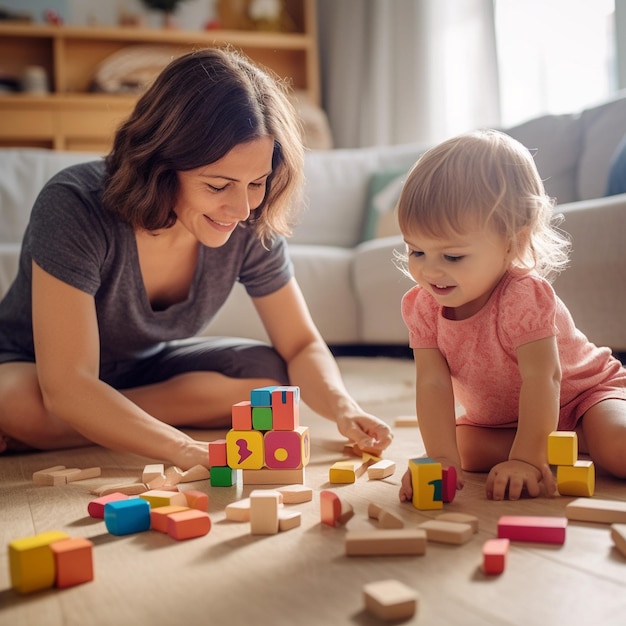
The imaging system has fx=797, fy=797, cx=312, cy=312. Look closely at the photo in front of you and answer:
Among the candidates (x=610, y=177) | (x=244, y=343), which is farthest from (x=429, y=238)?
(x=610, y=177)

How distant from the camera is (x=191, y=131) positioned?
54.2 inches

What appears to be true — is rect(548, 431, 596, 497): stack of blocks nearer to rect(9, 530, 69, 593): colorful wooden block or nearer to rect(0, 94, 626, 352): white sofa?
rect(9, 530, 69, 593): colorful wooden block

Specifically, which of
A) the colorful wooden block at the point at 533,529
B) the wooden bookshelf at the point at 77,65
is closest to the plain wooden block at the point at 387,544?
the colorful wooden block at the point at 533,529

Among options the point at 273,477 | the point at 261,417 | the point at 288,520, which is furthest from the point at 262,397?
the point at 288,520

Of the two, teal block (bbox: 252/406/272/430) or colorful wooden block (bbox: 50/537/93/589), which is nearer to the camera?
colorful wooden block (bbox: 50/537/93/589)

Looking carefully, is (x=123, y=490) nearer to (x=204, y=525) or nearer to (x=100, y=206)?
(x=204, y=525)

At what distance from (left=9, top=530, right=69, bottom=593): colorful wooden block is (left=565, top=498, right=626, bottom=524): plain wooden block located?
2.06ft

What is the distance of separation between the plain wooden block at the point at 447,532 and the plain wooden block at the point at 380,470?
0.32 metres

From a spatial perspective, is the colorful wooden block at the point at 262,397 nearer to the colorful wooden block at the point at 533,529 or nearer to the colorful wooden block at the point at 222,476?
the colorful wooden block at the point at 222,476

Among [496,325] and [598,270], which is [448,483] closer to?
[496,325]

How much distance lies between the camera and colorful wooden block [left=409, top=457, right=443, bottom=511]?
3.57ft

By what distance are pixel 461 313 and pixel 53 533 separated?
0.75 m

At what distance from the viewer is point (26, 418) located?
1.56m

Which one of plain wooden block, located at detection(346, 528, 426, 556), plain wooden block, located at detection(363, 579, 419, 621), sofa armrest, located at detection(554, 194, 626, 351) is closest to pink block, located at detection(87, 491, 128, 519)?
plain wooden block, located at detection(346, 528, 426, 556)
